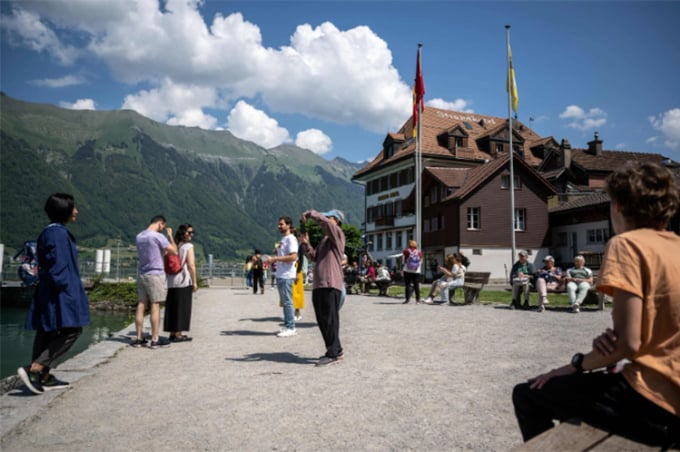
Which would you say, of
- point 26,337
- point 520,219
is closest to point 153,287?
point 26,337

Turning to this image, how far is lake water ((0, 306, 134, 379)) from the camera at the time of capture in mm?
11133

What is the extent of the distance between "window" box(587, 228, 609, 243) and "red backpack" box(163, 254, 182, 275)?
3423 cm

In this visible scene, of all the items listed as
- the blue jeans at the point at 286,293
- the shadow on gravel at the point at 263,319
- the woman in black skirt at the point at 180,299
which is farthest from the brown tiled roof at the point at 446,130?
the woman in black skirt at the point at 180,299

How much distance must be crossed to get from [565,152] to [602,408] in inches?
2009

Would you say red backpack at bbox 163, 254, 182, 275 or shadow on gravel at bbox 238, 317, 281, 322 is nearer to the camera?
red backpack at bbox 163, 254, 182, 275

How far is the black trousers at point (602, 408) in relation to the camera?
1.85 m

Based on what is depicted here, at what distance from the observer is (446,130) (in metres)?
51.4

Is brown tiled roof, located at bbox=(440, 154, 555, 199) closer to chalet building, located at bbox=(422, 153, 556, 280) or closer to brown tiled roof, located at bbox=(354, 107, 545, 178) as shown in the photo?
chalet building, located at bbox=(422, 153, 556, 280)

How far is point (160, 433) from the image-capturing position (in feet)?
12.5

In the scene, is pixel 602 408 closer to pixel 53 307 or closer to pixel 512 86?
pixel 53 307

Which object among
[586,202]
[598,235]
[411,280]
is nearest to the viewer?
[411,280]

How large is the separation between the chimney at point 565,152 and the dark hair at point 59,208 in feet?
161

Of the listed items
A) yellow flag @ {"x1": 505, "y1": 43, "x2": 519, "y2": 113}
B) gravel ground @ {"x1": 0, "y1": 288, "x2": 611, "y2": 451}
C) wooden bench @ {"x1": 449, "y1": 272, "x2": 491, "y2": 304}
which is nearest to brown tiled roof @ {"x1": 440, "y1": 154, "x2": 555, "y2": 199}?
yellow flag @ {"x1": 505, "y1": 43, "x2": 519, "y2": 113}

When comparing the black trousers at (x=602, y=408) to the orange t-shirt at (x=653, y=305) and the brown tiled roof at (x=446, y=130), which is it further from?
the brown tiled roof at (x=446, y=130)
